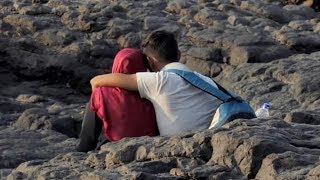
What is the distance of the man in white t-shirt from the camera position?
7.02 m

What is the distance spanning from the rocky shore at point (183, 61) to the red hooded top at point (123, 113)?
627 mm

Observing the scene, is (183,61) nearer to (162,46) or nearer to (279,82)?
(279,82)

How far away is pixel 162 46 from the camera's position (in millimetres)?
7207

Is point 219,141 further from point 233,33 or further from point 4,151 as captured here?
point 233,33

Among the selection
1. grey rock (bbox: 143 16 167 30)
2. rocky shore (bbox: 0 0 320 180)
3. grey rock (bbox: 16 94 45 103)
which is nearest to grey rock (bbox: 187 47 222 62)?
rocky shore (bbox: 0 0 320 180)

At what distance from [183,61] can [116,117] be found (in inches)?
249

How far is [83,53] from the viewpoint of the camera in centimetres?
1359

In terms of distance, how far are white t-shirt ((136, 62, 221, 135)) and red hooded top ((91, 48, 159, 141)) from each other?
0.29 feet

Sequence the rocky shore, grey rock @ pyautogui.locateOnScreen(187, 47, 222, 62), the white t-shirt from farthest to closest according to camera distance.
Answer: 1. grey rock @ pyautogui.locateOnScreen(187, 47, 222, 62)
2. the white t-shirt
3. the rocky shore

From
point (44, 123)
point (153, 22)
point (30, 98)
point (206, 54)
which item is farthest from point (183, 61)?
point (44, 123)

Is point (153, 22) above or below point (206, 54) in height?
above

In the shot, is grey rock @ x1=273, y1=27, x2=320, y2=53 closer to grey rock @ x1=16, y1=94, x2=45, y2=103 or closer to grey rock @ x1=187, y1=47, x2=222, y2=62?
grey rock @ x1=187, y1=47, x2=222, y2=62

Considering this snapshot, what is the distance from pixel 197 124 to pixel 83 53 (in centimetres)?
675

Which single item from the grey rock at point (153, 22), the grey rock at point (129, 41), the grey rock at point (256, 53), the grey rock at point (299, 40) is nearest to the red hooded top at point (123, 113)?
the grey rock at point (256, 53)
